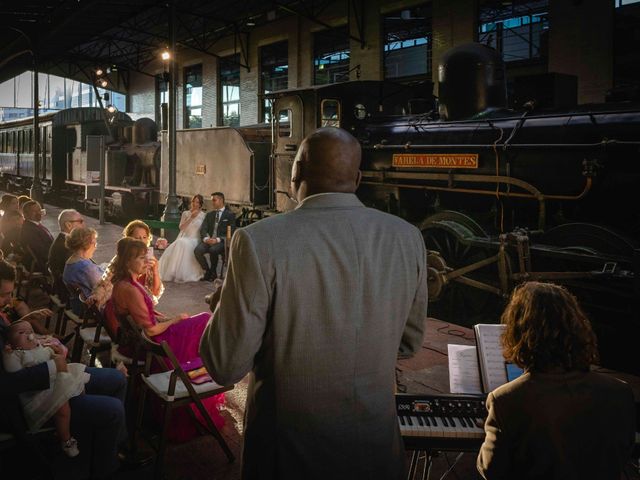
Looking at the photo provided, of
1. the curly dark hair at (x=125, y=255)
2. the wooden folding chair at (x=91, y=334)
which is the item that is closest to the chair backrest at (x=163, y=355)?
the curly dark hair at (x=125, y=255)

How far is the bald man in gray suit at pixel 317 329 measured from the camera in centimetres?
157

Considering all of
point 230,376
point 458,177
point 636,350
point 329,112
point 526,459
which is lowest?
point 636,350

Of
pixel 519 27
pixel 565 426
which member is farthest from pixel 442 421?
pixel 519 27

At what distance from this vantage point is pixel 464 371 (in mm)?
2510

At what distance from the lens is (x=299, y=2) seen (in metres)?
18.0

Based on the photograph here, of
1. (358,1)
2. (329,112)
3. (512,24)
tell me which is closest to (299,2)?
(358,1)

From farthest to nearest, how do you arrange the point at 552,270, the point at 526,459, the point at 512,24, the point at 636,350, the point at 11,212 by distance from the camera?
the point at 512,24 < the point at 11,212 < the point at 552,270 < the point at 636,350 < the point at 526,459

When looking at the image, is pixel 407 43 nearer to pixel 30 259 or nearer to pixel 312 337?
pixel 30 259

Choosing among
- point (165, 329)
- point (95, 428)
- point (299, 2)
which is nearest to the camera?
point (95, 428)

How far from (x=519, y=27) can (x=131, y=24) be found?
1532 centimetres

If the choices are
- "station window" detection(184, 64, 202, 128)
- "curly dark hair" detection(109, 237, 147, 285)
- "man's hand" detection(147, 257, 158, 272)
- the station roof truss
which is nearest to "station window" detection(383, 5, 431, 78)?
the station roof truss

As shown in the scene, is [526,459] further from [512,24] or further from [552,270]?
[512,24]

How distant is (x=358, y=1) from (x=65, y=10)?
8.98 metres

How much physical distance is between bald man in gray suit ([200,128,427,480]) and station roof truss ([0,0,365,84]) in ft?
36.2
